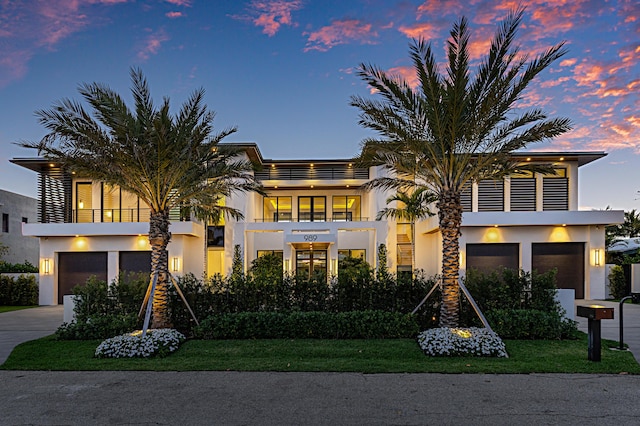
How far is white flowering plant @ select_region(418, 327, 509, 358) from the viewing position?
883cm

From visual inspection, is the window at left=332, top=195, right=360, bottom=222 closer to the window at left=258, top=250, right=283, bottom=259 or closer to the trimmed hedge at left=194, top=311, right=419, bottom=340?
the window at left=258, top=250, right=283, bottom=259

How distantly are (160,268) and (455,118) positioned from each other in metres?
8.18

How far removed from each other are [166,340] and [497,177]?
9.24 m

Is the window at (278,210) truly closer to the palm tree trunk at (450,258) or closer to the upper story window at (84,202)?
the upper story window at (84,202)

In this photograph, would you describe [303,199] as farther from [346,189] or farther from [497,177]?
[497,177]

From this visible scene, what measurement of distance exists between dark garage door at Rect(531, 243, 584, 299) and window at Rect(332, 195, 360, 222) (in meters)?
10.6

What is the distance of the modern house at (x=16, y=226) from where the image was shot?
29606 mm

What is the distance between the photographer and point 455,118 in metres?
10.0

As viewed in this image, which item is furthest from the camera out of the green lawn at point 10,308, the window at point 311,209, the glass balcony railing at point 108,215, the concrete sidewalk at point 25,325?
the window at point 311,209

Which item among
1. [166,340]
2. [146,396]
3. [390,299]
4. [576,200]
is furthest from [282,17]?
[576,200]

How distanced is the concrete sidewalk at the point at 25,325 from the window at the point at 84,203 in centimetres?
521

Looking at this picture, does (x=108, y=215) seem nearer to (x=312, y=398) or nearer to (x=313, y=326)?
(x=313, y=326)

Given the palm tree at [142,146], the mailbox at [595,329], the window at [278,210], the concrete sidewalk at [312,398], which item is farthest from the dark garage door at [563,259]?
the palm tree at [142,146]

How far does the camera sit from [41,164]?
2081 centimetres
